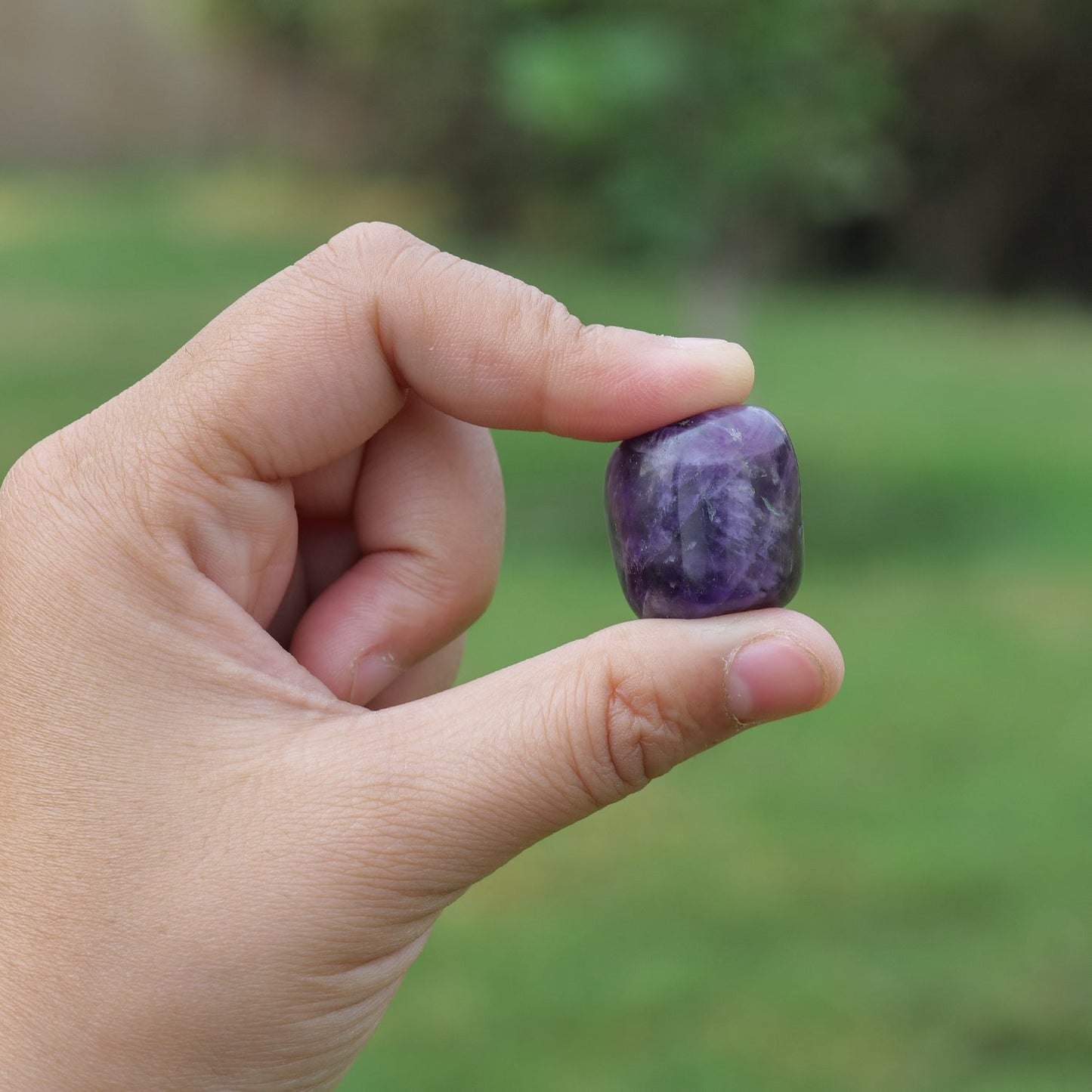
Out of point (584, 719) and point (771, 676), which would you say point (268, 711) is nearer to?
point (584, 719)

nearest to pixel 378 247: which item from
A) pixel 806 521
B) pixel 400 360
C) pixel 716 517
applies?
pixel 400 360

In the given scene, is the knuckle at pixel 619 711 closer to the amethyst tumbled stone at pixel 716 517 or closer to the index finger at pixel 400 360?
the amethyst tumbled stone at pixel 716 517

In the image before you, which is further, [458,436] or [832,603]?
[832,603]

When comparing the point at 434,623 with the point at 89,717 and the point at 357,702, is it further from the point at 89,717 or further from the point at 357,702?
the point at 89,717

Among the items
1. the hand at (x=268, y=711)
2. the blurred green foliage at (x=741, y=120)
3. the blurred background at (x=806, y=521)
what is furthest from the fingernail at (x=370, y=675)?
the blurred green foliage at (x=741, y=120)

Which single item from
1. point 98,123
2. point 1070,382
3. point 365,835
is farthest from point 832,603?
point 98,123
